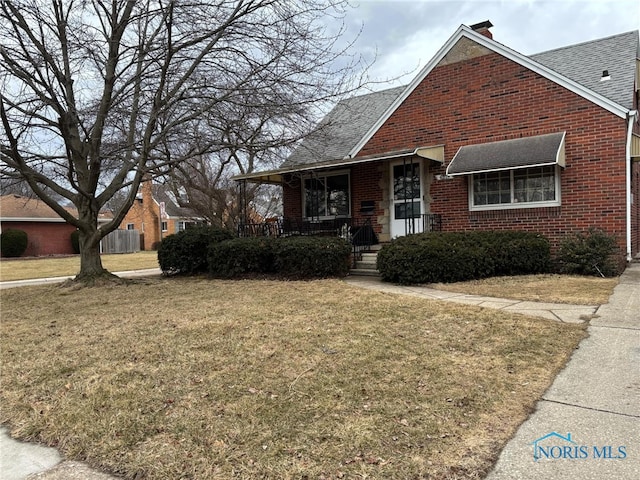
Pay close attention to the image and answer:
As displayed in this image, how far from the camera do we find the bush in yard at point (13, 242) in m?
26.9

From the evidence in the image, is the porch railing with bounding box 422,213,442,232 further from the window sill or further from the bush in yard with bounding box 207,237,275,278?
the bush in yard with bounding box 207,237,275,278

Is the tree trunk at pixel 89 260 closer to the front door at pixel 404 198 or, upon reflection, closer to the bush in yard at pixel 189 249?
the bush in yard at pixel 189 249

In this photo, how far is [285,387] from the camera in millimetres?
3627

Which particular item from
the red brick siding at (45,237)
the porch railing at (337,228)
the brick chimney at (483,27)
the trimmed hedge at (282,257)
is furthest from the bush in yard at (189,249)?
the red brick siding at (45,237)

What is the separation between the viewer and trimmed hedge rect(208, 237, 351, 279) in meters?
9.99

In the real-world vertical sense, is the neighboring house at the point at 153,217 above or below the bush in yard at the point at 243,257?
above

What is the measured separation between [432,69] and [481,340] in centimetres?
931

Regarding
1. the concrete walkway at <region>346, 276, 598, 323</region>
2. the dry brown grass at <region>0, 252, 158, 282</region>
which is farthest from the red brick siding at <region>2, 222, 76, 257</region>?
the concrete walkway at <region>346, 276, 598, 323</region>

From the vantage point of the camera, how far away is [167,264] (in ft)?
41.3

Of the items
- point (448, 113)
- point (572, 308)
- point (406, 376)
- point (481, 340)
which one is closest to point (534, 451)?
point (406, 376)

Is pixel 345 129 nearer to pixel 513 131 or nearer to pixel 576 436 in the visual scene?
pixel 513 131

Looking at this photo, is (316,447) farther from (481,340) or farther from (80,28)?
(80,28)

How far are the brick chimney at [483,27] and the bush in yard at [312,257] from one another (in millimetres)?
7135

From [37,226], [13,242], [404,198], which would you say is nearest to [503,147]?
[404,198]
